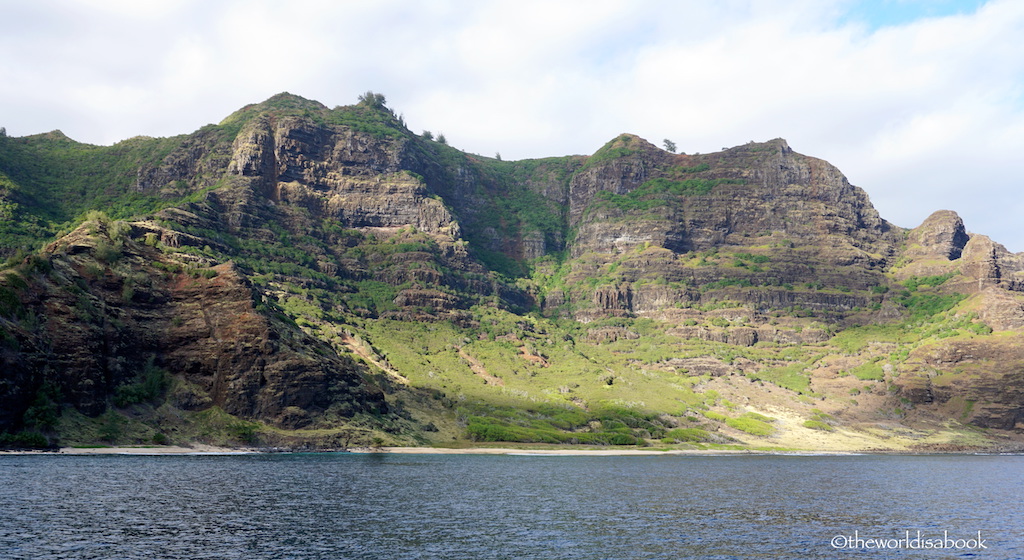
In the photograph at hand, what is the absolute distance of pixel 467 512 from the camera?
85.6 m

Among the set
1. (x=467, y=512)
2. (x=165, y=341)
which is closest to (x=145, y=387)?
(x=165, y=341)

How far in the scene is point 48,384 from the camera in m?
146

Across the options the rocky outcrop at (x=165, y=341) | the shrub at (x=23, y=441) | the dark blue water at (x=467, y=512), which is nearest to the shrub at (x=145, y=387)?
the rocky outcrop at (x=165, y=341)

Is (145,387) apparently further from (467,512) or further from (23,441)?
(467,512)

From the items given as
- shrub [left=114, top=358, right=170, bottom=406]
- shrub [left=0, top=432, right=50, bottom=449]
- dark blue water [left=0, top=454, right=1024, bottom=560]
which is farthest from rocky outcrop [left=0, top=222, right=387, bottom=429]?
dark blue water [left=0, top=454, right=1024, bottom=560]

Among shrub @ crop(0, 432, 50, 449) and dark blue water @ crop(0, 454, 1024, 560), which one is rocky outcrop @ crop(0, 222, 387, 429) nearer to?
shrub @ crop(0, 432, 50, 449)

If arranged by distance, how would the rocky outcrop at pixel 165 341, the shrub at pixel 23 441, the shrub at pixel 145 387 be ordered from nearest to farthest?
Result: 1. the shrub at pixel 23 441
2. the rocky outcrop at pixel 165 341
3. the shrub at pixel 145 387

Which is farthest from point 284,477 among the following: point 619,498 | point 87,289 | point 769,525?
point 87,289

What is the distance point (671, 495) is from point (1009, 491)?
6045cm

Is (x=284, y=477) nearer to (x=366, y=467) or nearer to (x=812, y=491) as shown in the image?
(x=366, y=467)

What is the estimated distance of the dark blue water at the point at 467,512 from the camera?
6397cm

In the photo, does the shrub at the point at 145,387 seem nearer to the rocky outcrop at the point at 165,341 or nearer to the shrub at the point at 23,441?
the rocky outcrop at the point at 165,341

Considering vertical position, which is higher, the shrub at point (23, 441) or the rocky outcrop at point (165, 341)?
the rocky outcrop at point (165, 341)

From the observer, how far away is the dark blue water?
210 feet
